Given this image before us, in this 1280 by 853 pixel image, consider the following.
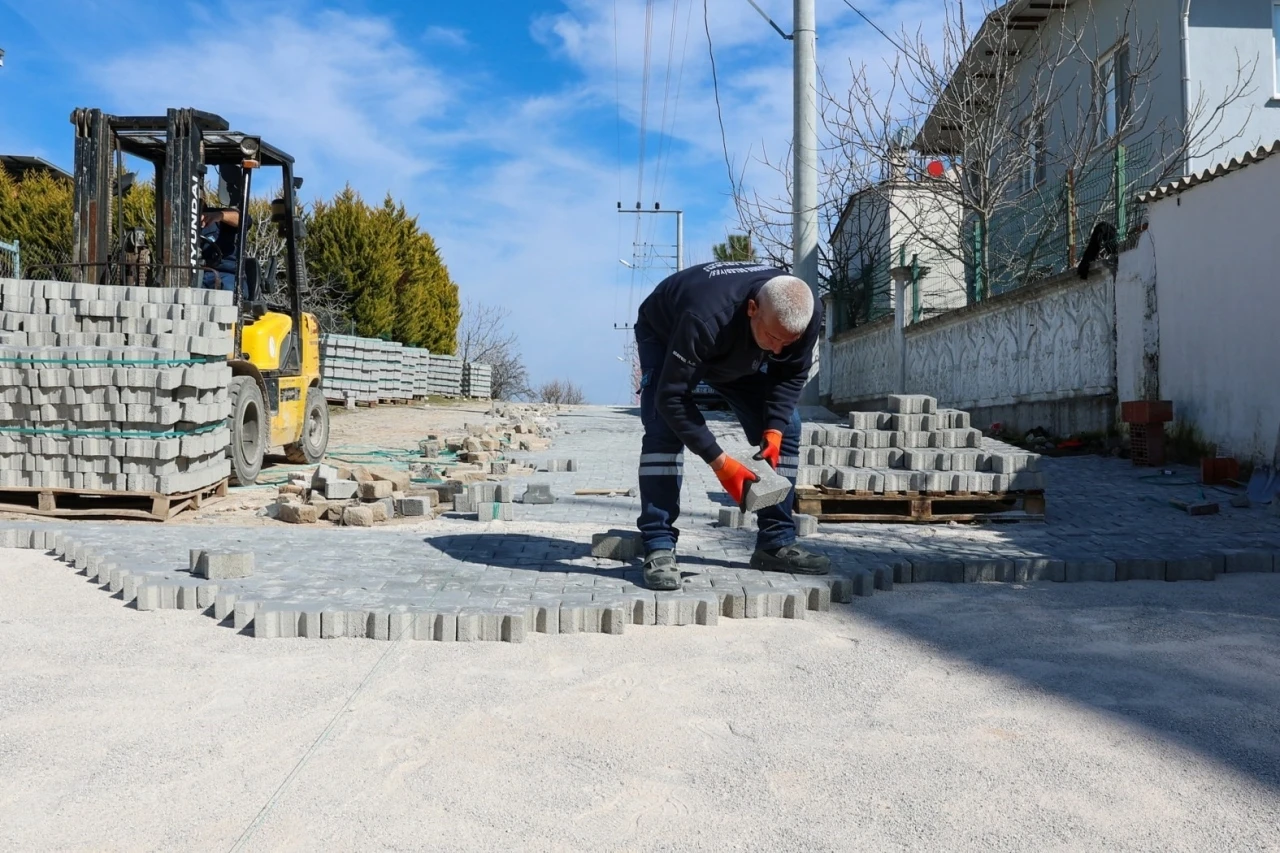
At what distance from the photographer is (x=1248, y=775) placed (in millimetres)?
2750

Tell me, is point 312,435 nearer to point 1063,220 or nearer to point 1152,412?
point 1152,412

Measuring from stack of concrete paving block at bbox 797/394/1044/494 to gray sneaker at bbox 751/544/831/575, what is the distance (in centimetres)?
203

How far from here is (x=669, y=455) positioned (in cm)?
516

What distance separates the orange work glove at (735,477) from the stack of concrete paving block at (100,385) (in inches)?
179

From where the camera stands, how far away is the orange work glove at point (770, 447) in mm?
4973

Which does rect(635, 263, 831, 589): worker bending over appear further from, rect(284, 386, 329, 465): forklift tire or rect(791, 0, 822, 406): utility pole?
rect(791, 0, 822, 406): utility pole

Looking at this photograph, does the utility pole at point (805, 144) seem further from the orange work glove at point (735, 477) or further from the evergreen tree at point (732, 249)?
the evergreen tree at point (732, 249)

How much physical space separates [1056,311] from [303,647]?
10.3 metres

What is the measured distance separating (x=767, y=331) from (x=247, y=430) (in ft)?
21.1

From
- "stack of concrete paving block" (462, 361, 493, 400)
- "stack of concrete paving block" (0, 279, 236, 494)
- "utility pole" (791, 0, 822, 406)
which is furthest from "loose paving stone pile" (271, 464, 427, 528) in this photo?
"stack of concrete paving block" (462, 361, 493, 400)

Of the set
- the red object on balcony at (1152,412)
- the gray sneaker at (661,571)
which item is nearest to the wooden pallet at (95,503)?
the gray sneaker at (661,571)

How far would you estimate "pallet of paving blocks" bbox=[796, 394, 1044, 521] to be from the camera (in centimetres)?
727

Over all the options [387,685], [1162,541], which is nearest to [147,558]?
[387,685]

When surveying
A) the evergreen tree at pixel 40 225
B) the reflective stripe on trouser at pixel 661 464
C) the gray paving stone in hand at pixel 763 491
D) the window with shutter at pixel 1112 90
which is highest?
the window with shutter at pixel 1112 90
